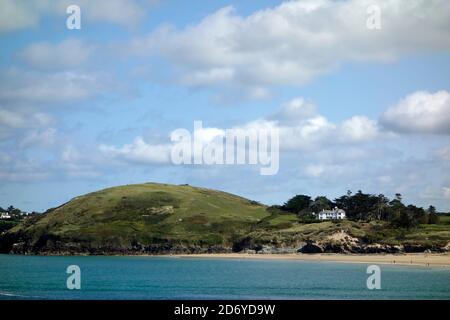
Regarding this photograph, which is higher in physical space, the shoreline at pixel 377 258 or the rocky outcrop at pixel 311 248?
the rocky outcrop at pixel 311 248

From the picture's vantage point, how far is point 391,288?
88812mm

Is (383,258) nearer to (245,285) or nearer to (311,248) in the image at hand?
(311,248)

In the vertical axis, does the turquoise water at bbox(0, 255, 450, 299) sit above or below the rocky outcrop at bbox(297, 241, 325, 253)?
below

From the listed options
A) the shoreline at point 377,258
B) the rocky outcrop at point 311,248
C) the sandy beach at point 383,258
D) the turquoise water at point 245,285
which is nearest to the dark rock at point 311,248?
the rocky outcrop at point 311,248

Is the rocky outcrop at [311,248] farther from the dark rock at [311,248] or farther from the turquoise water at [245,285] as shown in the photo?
the turquoise water at [245,285]

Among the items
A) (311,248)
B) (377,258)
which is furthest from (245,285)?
(311,248)

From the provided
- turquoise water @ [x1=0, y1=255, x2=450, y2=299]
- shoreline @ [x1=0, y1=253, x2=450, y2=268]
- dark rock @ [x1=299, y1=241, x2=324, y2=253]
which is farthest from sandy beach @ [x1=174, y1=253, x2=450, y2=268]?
turquoise water @ [x1=0, y1=255, x2=450, y2=299]

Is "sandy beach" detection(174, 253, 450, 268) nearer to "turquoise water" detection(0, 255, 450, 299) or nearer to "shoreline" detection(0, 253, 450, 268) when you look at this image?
"shoreline" detection(0, 253, 450, 268)

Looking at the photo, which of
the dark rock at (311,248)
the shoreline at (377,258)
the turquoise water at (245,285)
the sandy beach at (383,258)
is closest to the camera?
the turquoise water at (245,285)
